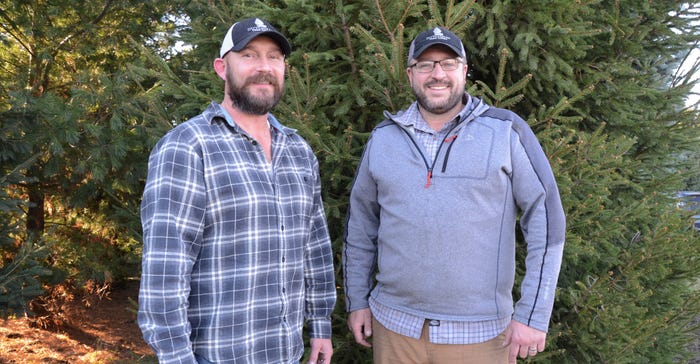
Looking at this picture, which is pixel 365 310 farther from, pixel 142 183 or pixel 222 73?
pixel 142 183

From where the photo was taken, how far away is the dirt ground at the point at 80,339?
22.4 feet

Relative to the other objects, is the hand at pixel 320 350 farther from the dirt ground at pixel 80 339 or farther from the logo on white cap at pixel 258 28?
the dirt ground at pixel 80 339

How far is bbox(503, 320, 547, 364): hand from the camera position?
7.77 feet

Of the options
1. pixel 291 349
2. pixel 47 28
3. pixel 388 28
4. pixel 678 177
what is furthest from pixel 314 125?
pixel 47 28

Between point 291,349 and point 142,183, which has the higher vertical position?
point 142,183

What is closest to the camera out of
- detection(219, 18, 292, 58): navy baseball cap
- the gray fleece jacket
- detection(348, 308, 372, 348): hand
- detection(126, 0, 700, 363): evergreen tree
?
detection(219, 18, 292, 58): navy baseball cap

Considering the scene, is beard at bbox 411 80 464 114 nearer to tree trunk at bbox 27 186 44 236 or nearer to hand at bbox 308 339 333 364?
hand at bbox 308 339 333 364

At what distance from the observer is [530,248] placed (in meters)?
2.48

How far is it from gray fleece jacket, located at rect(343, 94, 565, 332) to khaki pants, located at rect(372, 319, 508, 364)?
143 mm

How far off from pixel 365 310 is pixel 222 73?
143cm

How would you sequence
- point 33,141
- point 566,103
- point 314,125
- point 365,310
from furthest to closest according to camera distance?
point 33,141 < point 314,125 < point 566,103 < point 365,310

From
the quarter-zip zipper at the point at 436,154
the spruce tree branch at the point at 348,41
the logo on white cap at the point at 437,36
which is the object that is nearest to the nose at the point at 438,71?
the logo on white cap at the point at 437,36

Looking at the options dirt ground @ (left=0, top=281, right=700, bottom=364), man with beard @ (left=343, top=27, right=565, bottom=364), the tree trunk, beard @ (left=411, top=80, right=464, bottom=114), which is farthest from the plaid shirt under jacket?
the tree trunk

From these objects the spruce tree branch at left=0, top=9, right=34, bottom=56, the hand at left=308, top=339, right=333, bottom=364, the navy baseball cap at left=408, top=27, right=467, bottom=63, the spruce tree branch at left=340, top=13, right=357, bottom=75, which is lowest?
Answer: the hand at left=308, top=339, right=333, bottom=364
